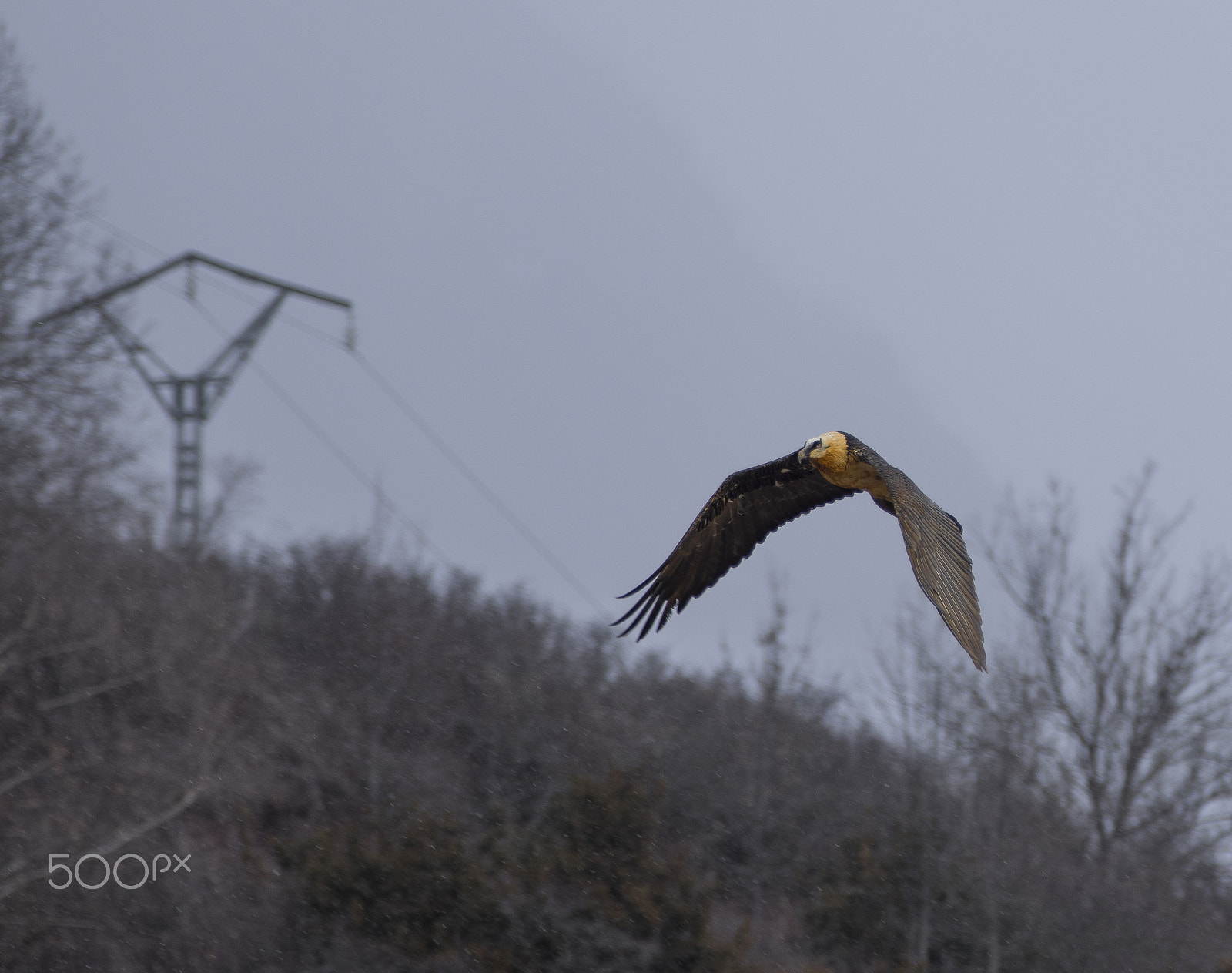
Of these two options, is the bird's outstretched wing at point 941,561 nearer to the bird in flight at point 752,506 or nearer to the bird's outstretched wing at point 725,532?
the bird in flight at point 752,506

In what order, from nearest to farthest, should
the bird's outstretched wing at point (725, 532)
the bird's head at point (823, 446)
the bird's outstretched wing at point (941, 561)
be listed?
the bird's outstretched wing at point (941, 561)
the bird's head at point (823, 446)
the bird's outstretched wing at point (725, 532)

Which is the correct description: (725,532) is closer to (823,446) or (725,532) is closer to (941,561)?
(823,446)

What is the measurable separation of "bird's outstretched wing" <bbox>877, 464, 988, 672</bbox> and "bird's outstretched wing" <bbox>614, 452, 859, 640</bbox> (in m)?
1.92

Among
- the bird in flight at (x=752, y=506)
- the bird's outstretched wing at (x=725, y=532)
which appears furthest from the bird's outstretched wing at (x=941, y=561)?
the bird's outstretched wing at (x=725, y=532)

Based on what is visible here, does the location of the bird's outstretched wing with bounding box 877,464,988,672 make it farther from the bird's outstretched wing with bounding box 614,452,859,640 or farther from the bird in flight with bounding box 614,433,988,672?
the bird's outstretched wing with bounding box 614,452,859,640

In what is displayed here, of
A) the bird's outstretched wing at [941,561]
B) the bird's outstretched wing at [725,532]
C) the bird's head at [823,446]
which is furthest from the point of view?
the bird's outstretched wing at [725,532]

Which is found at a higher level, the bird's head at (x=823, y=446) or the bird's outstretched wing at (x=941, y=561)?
the bird's head at (x=823, y=446)

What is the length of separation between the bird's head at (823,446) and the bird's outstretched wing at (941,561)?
638 mm

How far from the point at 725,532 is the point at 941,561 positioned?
283cm

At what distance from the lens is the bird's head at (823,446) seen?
6535mm

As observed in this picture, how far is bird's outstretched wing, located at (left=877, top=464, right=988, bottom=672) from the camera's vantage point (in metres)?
4.77

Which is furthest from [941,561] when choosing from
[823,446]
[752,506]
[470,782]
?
[470,782]

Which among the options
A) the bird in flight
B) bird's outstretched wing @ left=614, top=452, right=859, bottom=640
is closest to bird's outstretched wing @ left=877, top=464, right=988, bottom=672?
the bird in flight

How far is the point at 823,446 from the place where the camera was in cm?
659
